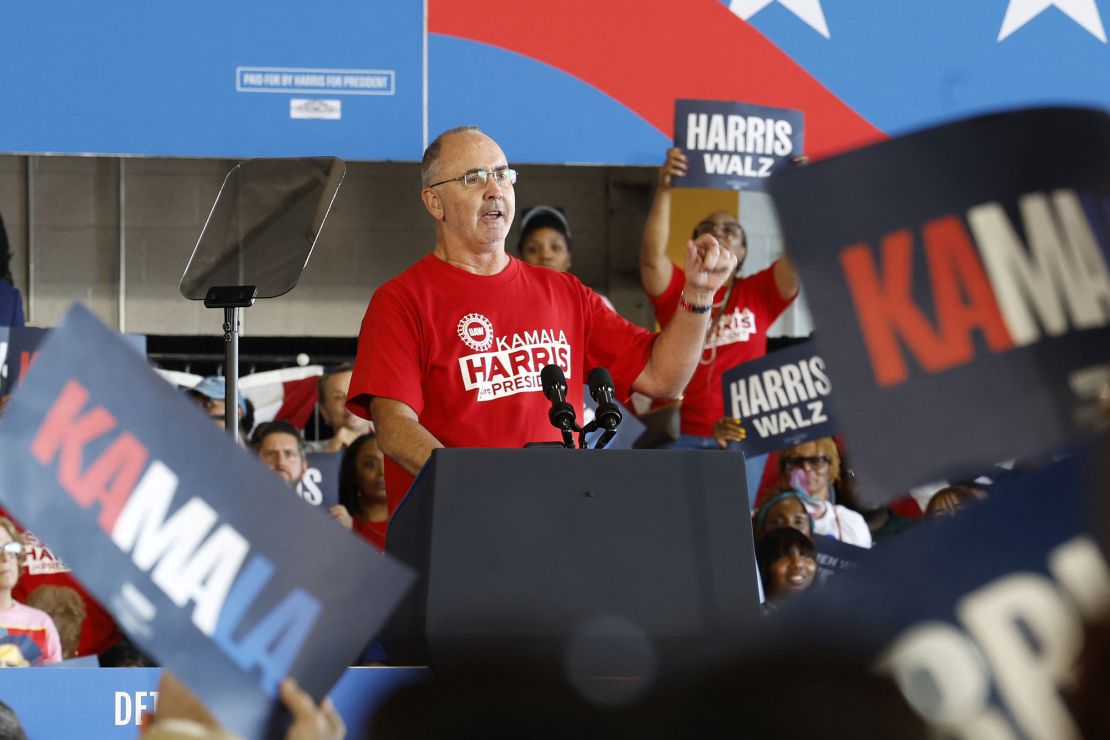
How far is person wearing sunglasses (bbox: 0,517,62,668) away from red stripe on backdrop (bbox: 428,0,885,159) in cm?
207

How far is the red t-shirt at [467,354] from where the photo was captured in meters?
2.69

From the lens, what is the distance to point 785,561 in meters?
4.07

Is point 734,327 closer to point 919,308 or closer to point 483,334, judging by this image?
point 483,334

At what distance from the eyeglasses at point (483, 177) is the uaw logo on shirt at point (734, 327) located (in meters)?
2.11

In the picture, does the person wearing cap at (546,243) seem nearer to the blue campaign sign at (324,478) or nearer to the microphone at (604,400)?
the blue campaign sign at (324,478)

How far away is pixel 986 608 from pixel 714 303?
3963mm

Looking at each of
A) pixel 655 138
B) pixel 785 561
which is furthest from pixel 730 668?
pixel 655 138

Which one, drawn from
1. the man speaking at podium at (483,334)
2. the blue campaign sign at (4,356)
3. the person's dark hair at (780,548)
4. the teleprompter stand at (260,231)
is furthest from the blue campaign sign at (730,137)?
the blue campaign sign at (4,356)

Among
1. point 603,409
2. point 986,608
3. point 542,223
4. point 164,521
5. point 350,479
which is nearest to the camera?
point 986,608

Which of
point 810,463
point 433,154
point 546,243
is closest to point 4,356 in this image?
point 546,243

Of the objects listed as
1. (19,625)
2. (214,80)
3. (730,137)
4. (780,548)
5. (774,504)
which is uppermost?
(214,80)

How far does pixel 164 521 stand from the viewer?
40.7 inches

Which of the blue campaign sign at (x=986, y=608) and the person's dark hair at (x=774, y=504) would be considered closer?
the blue campaign sign at (x=986, y=608)

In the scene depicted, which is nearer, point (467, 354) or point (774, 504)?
point (467, 354)
